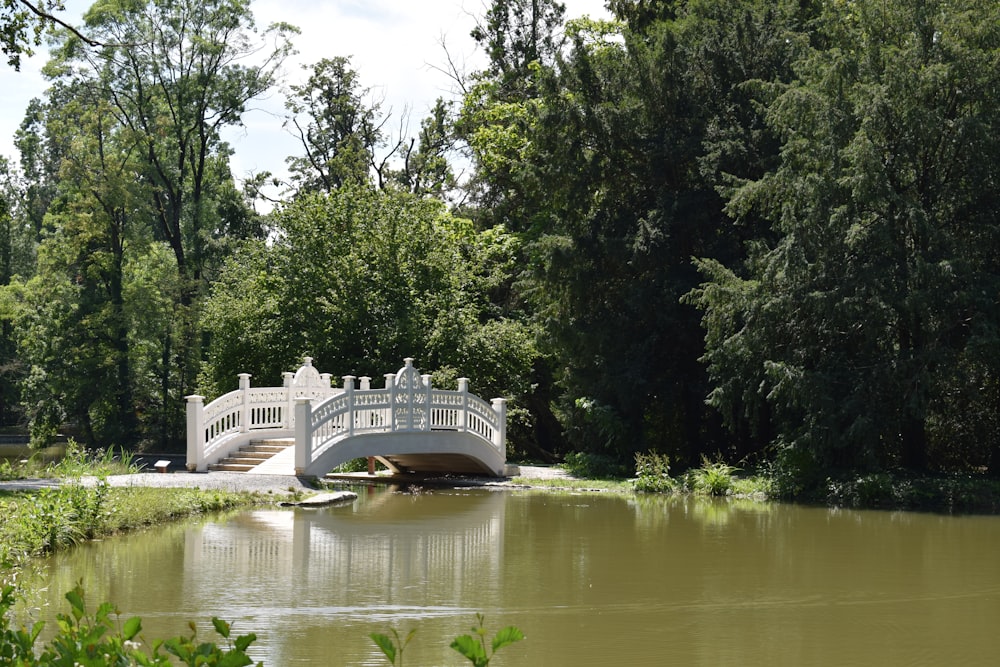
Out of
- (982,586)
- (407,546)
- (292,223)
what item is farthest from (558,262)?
(982,586)

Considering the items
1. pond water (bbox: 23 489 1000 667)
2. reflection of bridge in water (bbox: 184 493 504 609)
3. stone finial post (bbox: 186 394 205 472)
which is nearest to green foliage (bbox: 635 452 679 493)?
pond water (bbox: 23 489 1000 667)

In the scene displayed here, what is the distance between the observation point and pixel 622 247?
26.3 m

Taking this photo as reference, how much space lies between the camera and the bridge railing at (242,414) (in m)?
22.8

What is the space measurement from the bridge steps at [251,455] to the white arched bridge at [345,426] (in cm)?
3

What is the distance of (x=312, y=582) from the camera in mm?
12211

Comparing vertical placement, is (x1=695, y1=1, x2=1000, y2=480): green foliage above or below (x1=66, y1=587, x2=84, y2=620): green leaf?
above

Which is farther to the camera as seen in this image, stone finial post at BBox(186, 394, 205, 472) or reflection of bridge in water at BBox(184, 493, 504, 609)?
stone finial post at BBox(186, 394, 205, 472)

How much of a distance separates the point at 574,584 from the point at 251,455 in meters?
12.9

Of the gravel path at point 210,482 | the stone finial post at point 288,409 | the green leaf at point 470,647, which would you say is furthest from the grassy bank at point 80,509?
the green leaf at point 470,647

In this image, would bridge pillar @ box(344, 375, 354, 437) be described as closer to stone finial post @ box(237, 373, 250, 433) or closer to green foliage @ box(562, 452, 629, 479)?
stone finial post @ box(237, 373, 250, 433)

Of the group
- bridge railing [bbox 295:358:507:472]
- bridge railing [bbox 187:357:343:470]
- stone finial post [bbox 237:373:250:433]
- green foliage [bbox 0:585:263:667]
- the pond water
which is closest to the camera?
green foliage [bbox 0:585:263:667]

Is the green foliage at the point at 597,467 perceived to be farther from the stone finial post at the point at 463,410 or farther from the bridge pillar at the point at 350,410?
the bridge pillar at the point at 350,410

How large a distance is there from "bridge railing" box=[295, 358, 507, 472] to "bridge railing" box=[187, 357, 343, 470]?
52.6 inches

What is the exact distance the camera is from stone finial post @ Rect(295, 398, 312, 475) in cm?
2156
